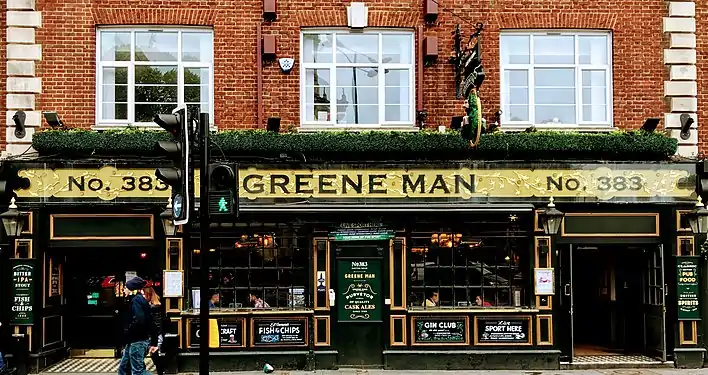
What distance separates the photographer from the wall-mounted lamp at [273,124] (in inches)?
560

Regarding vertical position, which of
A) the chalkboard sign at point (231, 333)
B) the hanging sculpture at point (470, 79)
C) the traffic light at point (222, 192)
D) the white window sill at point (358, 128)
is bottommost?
the chalkboard sign at point (231, 333)

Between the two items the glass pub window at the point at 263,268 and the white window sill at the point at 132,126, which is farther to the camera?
the glass pub window at the point at 263,268

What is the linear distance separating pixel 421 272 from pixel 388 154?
2130 mm

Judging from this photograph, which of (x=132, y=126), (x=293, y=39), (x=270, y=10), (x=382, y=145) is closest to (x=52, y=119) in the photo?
(x=132, y=126)

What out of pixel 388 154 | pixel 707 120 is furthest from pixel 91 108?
pixel 707 120

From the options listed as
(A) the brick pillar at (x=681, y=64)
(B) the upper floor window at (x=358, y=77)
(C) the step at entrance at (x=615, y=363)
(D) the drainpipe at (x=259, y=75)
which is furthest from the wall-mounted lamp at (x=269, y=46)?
(C) the step at entrance at (x=615, y=363)

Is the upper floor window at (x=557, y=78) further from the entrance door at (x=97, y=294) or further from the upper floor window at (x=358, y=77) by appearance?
the entrance door at (x=97, y=294)

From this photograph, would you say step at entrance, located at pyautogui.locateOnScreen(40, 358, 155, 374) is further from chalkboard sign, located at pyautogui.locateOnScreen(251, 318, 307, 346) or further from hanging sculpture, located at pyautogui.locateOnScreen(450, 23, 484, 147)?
hanging sculpture, located at pyautogui.locateOnScreen(450, 23, 484, 147)

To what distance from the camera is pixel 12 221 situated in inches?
540

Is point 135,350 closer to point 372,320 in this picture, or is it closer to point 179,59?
point 372,320

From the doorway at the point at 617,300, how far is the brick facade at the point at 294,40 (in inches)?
106

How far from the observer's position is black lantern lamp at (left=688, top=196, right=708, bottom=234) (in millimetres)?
14039

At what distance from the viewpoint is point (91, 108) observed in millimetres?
14578

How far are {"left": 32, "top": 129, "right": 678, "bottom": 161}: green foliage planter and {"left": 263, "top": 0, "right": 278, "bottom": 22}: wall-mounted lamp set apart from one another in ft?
6.73
